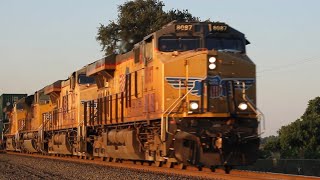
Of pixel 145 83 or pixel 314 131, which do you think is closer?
pixel 145 83

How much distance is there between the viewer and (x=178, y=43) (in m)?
15.3

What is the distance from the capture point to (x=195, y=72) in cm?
1466

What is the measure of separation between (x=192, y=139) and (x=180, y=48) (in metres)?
2.75

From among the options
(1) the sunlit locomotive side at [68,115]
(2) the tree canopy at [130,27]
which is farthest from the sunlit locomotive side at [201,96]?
(2) the tree canopy at [130,27]

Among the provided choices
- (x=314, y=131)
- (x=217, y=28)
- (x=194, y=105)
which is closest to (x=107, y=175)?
(x=194, y=105)

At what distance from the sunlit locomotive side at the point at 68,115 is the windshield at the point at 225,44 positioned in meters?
9.46

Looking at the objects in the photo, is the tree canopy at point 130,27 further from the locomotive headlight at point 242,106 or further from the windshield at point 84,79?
the locomotive headlight at point 242,106

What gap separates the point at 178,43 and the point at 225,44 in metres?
1.35

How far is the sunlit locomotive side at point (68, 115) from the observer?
81.5ft

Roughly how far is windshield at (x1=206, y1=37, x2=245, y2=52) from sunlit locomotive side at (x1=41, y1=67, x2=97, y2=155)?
9.46 metres

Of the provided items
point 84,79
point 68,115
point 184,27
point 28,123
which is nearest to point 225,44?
point 184,27

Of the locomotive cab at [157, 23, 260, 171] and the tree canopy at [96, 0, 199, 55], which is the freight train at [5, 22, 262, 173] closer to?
the locomotive cab at [157, 23, 260, 171]

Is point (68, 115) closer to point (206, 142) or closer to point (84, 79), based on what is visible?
point (84, 79)

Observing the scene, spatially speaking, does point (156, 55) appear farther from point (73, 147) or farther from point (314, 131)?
point (314, 131)
